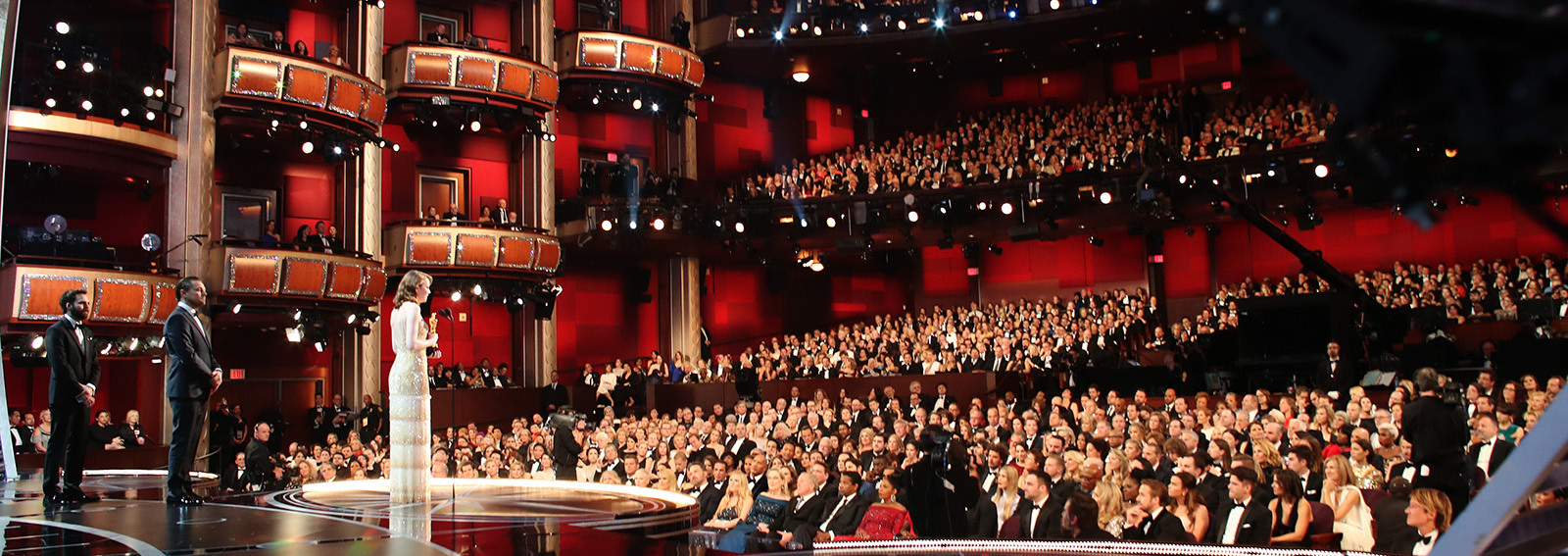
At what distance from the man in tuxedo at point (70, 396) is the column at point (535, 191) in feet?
47.1

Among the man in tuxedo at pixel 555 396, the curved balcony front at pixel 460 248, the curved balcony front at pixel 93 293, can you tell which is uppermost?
the curved balcony front at pixel 460 248

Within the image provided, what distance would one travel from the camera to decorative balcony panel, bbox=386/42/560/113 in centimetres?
1781

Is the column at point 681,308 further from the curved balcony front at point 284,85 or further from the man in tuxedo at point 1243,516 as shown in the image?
the man in tuxedo at point 1243,516

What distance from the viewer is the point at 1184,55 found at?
2302 centimetres

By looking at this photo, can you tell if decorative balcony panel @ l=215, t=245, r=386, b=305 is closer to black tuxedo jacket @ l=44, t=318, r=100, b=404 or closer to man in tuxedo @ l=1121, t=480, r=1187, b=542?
black tuxedo jacket @ l=44, t=318, r=100, b=404

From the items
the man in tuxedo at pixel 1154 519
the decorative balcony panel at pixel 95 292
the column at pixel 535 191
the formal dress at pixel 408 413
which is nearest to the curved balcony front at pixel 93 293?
the decorative balcony panel at pixel 95 292

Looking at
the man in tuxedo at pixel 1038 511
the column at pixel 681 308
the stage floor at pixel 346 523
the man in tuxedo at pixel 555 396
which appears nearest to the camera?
the stage floor at pixel 346 523

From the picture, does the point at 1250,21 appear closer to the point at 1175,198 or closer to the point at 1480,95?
the point at 1480,95

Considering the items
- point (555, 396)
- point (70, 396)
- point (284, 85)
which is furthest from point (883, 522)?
point (555, 396)

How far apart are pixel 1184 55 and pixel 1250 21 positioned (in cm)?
2334

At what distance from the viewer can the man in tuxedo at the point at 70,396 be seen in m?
5.52

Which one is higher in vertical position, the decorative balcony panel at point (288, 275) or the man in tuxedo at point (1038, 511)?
the decorative balcony panel at point (288, 275)

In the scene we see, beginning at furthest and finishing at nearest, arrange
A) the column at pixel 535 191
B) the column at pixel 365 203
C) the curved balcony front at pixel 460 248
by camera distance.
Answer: the column at pixel 535 191
the column at pixel 365 203
the curved balcony front at pixel 460 248

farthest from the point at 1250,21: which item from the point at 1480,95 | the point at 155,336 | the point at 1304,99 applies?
the point at 1304,99
